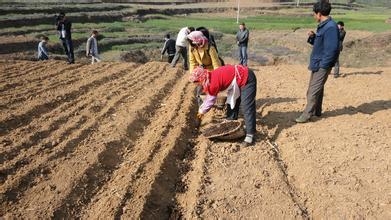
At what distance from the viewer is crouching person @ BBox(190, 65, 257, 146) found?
6.18 metres

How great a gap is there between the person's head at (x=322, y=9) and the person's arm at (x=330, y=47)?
9.9 inches

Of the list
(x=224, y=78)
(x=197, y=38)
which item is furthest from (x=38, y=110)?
(x=224, y=78)

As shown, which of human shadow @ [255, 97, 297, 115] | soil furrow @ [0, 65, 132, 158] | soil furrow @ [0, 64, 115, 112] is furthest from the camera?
human shadow @ [255, 97, 297, 115]

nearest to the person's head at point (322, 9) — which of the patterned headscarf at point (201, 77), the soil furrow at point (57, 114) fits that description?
the patterned headscarf at point (201, 77)

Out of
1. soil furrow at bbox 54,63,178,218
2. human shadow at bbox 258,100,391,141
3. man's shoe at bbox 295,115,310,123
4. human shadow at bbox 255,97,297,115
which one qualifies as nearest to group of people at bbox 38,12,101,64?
human shadow at bbox 255,97,297,115

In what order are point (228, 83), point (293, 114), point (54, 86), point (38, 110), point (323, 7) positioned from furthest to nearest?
point (54, 86)
point (293, 114)
point (38, 110)
point (323, 7)
point (228, 83)

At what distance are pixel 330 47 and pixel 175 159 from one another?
3025 mm

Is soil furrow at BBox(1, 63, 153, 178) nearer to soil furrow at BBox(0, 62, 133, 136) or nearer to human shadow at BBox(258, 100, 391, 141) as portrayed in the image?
soil furrow at BBox(0, 62, 133, 136)

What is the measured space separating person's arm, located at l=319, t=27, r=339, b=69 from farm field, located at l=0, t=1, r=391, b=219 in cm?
106

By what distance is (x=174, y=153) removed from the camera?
623 centimetres

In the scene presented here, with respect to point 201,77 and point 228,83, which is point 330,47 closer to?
point 228,83

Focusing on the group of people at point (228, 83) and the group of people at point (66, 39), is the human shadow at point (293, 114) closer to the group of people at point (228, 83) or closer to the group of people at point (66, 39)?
the group of people at point (228, 83)

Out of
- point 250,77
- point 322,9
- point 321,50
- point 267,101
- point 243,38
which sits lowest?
point 267,101

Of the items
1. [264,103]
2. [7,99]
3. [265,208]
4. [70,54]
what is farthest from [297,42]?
[265,208]
